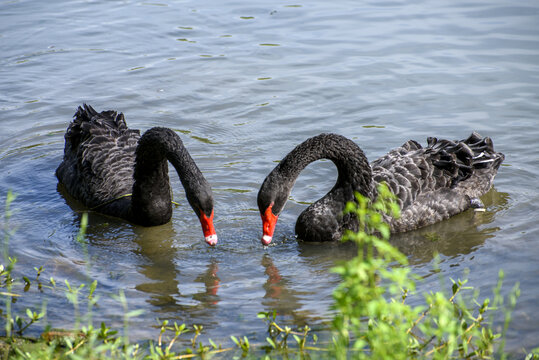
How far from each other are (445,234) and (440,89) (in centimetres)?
322

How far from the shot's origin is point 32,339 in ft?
13.6

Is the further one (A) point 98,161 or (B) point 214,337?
(A) point 98,161

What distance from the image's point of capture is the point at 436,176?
6750 millimetres

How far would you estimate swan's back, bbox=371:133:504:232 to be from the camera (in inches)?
253

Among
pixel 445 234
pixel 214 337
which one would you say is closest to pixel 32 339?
pixel 214 337

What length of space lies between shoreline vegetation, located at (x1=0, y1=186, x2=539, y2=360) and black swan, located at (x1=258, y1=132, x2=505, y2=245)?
124 cm

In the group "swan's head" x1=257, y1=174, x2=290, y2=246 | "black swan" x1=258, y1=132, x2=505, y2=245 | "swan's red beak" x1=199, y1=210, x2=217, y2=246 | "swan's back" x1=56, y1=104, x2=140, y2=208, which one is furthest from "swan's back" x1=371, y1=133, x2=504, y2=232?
"swan's back" x1=56, y1=104, x2=140, y2=208

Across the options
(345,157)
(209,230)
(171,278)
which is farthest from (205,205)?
(345,157)

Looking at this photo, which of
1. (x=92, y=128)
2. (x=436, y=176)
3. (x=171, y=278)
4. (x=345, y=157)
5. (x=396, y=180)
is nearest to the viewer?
(x=171, y=278)

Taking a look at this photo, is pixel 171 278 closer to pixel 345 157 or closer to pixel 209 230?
pixel 209 230

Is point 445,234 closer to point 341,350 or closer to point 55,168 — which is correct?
point 341,350

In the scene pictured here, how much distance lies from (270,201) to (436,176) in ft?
6.36

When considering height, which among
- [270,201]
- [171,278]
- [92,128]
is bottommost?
[171,278]

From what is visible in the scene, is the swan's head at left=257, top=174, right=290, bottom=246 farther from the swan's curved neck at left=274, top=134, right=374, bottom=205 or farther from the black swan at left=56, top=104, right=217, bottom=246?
the swan's curved neck at left=274, top=134, right=374, bottom=205
